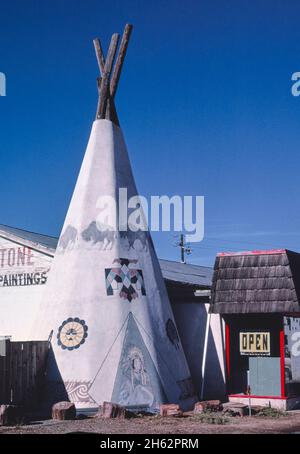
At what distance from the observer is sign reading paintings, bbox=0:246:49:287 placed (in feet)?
57.8

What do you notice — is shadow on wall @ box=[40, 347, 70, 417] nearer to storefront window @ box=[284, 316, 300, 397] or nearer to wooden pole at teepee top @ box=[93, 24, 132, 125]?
storefront window @ box=[284, 316, 300, 397]

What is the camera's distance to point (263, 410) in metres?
14.6

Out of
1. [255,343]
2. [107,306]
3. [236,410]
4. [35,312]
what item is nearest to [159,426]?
[236,410]

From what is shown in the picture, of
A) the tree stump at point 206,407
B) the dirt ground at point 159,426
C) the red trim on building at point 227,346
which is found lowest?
the dirt ground at point 159,426

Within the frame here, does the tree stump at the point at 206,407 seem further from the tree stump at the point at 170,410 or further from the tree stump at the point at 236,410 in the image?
the tree stump at the point at 170,410

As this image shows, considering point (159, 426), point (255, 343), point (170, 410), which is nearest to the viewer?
point (159, 426)

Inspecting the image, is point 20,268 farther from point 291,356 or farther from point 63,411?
point 291,356

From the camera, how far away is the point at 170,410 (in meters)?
13.3

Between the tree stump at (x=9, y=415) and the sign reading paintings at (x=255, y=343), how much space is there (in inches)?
241

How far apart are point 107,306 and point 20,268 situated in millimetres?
4528

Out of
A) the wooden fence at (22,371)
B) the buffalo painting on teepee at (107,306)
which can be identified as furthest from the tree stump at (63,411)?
the wooden fence at (22,371)

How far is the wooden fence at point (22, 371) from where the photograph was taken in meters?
13.6
